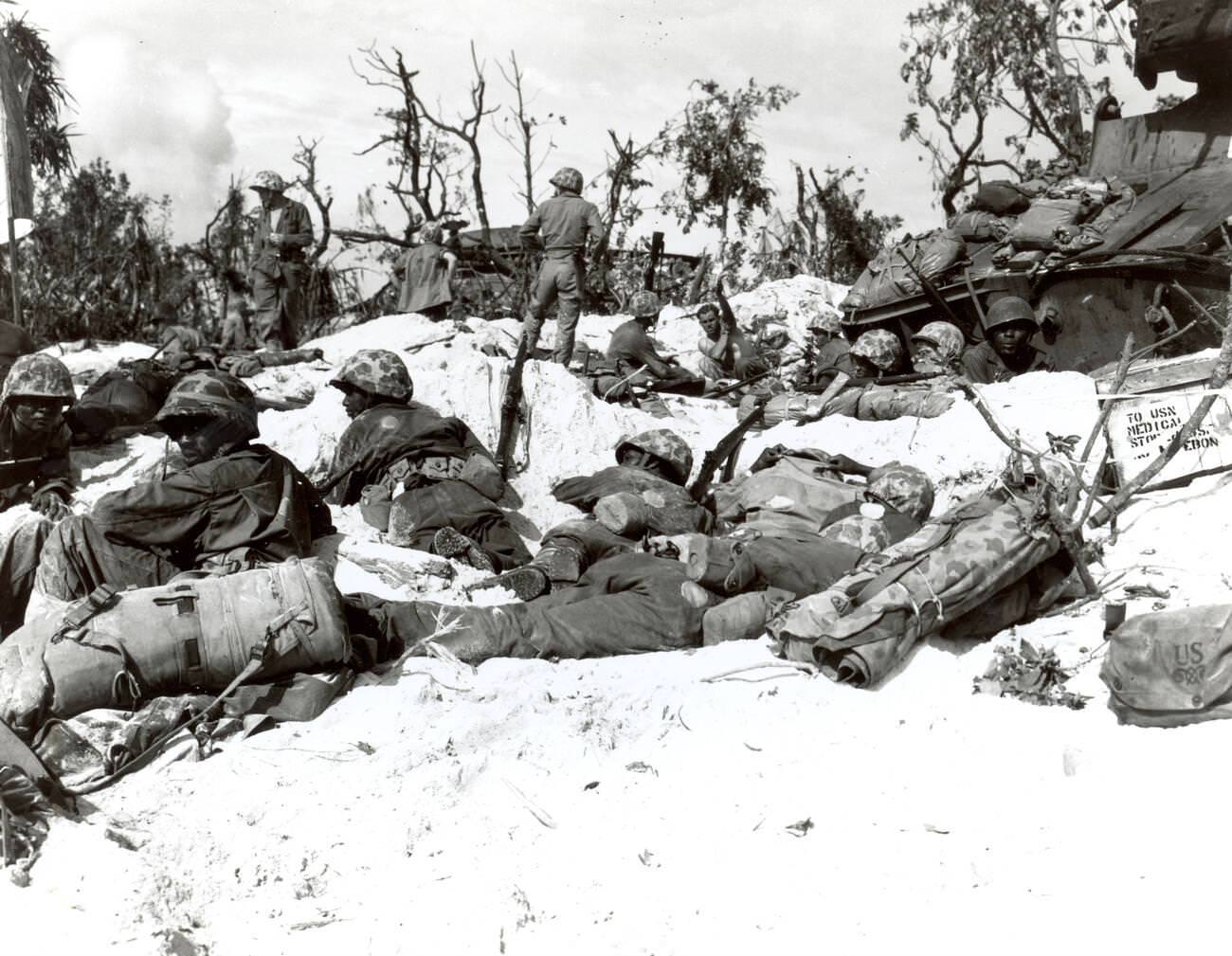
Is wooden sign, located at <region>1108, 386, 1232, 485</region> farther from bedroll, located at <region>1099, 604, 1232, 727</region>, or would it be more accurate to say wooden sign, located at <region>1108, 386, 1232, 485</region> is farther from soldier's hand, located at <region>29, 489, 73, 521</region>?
soldier's hand, located at <region>29, 489, 73, 521</region>

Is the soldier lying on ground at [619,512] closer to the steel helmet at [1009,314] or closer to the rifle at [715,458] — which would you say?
the rifle at [715,458]

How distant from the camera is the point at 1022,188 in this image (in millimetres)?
11406

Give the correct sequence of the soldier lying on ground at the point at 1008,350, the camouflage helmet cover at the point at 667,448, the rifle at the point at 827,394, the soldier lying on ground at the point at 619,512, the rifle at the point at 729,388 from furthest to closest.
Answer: the rifle at the point at 729,388, the soldier lying on ground at the point at 1008,350, the rifle at the point at 827,394, the camouflage helmet cover at the point at 667,448, the soldier lying on ground at the point at 619,512

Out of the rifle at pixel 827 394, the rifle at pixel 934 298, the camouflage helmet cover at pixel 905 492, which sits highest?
the rifle at pixel 934 298

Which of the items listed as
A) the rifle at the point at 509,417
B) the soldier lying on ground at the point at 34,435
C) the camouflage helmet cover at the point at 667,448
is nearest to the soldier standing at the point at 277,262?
the rifle at the point at 509,417

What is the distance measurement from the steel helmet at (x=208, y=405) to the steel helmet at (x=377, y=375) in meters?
1.48

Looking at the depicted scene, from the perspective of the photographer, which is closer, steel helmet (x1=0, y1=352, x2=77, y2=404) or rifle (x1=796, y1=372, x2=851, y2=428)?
steel helmet (x1=0, y1=352, x2=77, y2=404)

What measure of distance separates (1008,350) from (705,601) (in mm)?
5097

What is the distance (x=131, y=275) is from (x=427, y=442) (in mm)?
11902

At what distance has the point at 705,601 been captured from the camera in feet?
16.4

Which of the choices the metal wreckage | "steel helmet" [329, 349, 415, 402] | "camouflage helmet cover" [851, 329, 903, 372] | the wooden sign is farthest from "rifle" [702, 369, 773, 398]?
the wooden sign

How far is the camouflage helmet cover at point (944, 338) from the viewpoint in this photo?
364 inches

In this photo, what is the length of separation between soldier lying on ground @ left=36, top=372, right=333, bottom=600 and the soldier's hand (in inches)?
38.6

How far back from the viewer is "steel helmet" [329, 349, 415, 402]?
22.3ft
